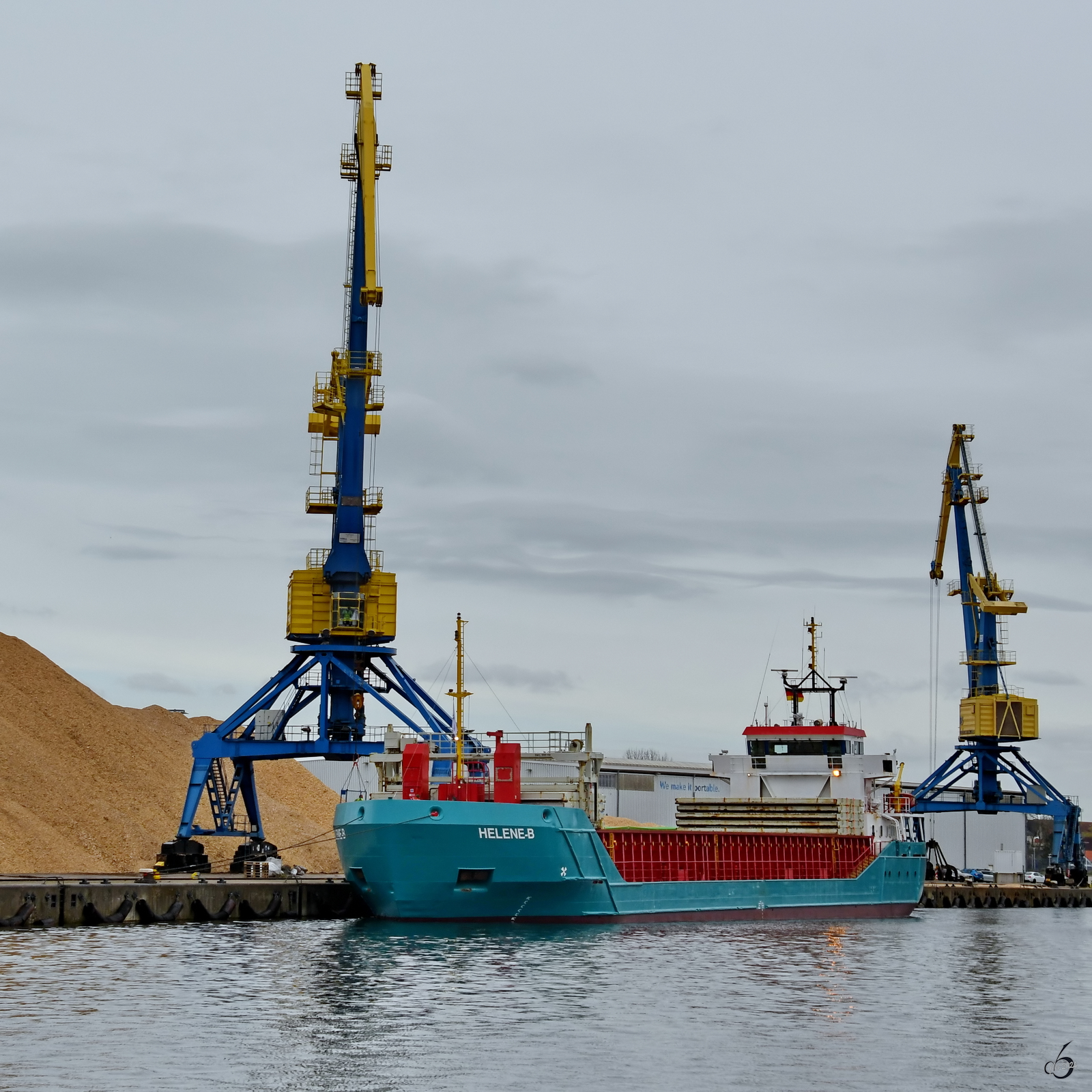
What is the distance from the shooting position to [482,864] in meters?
48.3

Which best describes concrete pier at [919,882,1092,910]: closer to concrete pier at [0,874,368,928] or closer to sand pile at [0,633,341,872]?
sand pile at [0,633,341,872]

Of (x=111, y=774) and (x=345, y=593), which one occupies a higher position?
(x=345, y=593)

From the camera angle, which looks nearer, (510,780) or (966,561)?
(510,780)

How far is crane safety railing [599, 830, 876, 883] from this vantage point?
54.8 meters

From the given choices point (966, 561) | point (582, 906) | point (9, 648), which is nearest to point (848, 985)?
point (582, 906)

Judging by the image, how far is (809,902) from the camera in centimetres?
6012

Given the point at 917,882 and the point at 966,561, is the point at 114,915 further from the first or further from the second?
the point at 966,561

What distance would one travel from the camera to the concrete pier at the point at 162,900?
47438mm

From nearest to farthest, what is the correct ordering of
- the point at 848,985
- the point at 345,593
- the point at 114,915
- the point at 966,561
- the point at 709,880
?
the point at 848,985
the point at 114,915
the point at 709,880
the point at 345,593
the point at 966,561

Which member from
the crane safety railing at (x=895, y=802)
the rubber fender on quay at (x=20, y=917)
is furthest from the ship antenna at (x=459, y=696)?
the crane safety railing at (x=895, y=802)

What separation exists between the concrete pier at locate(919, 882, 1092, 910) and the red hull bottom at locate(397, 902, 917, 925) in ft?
51.2

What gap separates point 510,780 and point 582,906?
470 cm

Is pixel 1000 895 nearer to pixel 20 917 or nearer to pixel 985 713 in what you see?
pixel 985 713

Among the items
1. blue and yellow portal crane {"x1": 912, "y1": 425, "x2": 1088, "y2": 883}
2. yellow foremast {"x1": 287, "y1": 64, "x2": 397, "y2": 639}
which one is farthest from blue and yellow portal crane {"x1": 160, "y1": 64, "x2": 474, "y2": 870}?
blue and yellow portal crane {"x1": 912, "y1": 425, "x2": 1088, "y2": 883}
